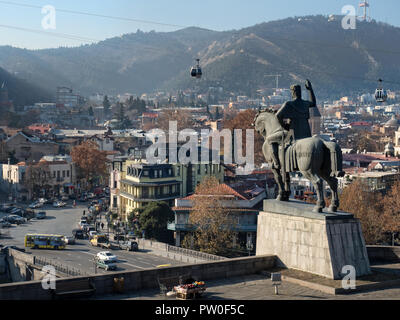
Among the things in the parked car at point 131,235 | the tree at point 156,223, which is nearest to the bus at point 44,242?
the parked car at point 131,235

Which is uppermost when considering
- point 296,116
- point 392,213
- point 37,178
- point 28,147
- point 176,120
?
point 176,120

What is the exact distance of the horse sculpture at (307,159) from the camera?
16.1 m

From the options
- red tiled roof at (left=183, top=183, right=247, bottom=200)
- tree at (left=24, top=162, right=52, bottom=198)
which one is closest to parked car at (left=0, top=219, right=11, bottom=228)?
tree at (left=24, top=162, right=52, bottom=198)

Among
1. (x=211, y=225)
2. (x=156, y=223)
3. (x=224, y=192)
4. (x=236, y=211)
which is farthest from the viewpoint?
(x=156, y=223)

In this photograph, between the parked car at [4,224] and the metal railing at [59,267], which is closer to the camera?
the metal railing at [59,267]

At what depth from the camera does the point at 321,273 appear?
614 inches

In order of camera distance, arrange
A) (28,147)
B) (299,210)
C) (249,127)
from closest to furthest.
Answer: (299,210), (249,127), (28,147)

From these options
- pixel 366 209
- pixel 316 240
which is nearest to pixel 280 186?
pixel 316 240

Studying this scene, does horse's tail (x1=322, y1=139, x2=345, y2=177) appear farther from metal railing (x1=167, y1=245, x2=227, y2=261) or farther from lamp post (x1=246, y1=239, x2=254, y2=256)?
lamp post (x1=246, y1=239, x2=254, y2=256)

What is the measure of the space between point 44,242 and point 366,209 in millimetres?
23710

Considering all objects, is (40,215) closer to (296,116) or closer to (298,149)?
(296,116)

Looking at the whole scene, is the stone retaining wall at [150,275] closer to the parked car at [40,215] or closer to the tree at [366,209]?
A: the tree at [366,209]

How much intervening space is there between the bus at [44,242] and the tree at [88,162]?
3654 cm

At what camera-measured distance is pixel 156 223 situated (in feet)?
180
